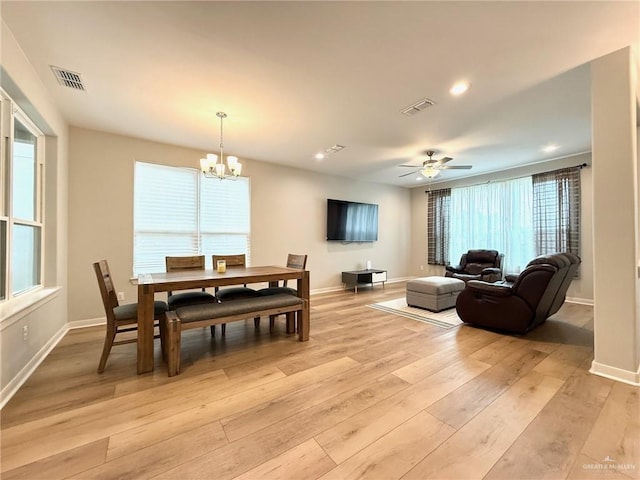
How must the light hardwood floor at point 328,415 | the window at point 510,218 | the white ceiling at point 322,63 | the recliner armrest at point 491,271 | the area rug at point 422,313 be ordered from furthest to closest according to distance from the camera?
the recliner armrest at point 491,271, the window at point 510,218, the area rug at point 422,313, the white ceiling at point 322,63, the light hardwood floor at point 328,415

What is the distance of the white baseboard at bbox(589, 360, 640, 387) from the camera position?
2090 millimetres

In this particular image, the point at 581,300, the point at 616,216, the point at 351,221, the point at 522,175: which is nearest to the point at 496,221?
the point at 522,175

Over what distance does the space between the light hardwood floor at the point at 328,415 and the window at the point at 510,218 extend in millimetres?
2969

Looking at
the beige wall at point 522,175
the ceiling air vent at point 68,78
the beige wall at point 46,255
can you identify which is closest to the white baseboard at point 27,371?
the beige wall at point 46,255

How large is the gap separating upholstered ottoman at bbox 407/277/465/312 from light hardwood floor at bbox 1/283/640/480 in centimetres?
132

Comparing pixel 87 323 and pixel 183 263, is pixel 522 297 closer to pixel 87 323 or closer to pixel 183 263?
pixel 183 263

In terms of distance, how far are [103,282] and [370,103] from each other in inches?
124

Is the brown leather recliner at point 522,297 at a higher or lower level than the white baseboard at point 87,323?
higher

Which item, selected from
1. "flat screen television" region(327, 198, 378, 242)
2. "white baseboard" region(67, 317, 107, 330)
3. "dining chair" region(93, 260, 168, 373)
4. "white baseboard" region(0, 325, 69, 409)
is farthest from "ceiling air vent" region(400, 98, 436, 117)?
"white baseboard" region(67, 317, 107, 330)

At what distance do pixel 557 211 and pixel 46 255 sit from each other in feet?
25.7

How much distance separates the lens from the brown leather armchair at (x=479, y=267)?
5250 millimetres

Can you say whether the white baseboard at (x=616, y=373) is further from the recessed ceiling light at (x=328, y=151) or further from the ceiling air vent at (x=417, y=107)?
the recessed ceiling light at (x=328, y=151)

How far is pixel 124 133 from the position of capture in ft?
12.3

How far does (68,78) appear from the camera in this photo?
2.48 m
